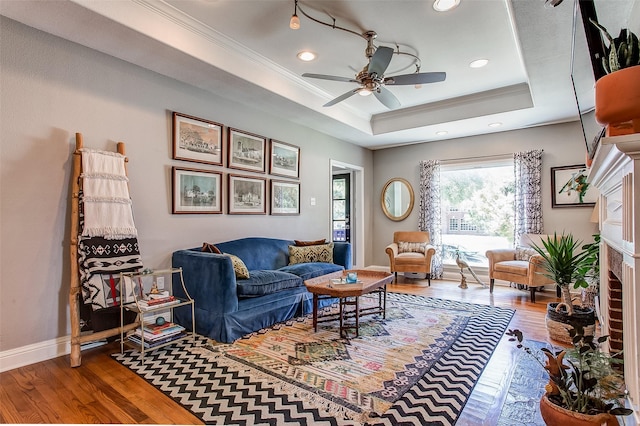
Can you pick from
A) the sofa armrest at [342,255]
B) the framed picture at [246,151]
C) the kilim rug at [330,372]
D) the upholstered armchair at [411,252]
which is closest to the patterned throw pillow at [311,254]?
the sofa armrest at [342,255]

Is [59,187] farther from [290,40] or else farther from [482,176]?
[482,176]

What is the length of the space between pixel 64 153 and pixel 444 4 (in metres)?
3.35

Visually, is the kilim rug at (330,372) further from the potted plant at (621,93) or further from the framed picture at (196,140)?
the framed picture at (196,140)

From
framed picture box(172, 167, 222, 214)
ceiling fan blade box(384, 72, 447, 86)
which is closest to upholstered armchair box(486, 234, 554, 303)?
ceiling fan blade box(384, 72, 447, 86)

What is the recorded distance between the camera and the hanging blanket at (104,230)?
105 inches

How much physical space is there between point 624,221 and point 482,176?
5059 mm

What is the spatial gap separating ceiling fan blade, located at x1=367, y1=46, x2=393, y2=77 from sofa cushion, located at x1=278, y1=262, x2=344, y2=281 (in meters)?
2.28

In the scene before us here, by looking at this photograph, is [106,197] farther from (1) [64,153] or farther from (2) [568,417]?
(2) [568,417]

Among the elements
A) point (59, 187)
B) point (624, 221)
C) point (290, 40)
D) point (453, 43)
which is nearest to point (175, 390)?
point (59, 187)

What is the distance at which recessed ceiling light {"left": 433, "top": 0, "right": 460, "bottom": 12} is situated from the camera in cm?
264

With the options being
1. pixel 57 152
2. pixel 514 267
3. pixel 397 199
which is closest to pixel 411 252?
pixel 397 199

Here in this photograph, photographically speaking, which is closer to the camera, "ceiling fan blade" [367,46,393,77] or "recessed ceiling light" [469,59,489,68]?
"ceiling fan blade" [367,46,393,77]

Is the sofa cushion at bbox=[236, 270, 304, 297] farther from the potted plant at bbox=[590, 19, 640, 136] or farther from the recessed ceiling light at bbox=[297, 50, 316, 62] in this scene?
the potted plant at bbox=[590, 19, 640, 136]

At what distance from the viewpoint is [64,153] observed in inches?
109
